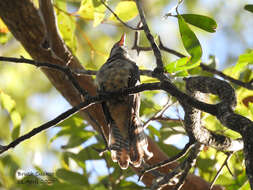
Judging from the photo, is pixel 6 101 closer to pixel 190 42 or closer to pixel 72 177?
pixel 72 177

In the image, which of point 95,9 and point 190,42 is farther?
point 95,9

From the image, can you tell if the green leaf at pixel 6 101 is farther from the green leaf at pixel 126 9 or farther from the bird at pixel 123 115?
the green leaf at pixel 126 9

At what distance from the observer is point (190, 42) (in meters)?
1.93

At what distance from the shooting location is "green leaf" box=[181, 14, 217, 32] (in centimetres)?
198

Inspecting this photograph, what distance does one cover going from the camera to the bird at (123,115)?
279cm

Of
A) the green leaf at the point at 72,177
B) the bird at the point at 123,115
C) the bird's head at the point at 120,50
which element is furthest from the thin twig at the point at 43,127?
the bird's head at the point at 120,50

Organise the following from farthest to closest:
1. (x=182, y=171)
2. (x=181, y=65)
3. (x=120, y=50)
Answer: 1. (x=120, y=50)
2. (x=182, y=171)
3. (x=181, y=65)

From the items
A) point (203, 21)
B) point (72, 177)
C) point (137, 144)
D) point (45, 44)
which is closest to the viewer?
point (203, 21)

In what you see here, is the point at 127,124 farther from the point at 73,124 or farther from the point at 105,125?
the point at 73,124

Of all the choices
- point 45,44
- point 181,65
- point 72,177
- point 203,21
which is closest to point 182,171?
point 181,65

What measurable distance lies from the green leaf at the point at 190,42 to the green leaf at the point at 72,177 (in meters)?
1.90

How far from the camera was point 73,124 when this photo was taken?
3.57 meters

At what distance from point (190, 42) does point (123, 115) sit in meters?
1.32

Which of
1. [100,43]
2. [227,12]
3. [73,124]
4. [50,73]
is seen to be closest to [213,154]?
[73,124]
